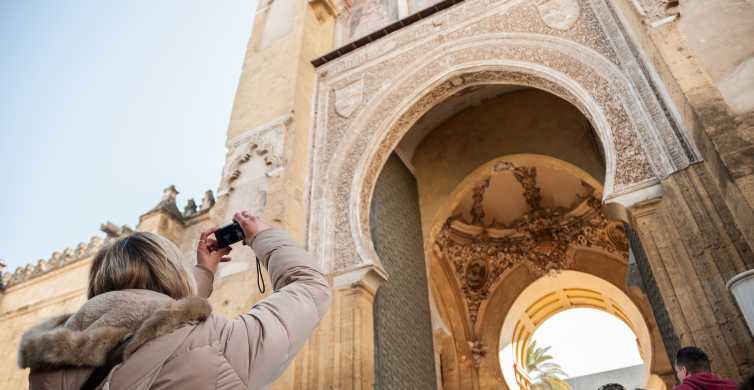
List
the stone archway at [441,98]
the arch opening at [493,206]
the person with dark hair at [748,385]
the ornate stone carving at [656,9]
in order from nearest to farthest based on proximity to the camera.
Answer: the person with dark hair at [748,385], the ornate stone carving at [656,9], the stone archway at [441,98], the arch opening at [493,206]

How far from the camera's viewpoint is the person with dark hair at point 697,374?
6.69 feet

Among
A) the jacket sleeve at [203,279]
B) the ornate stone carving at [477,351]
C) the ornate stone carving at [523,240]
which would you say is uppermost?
the ornate stone carving at [523,240]

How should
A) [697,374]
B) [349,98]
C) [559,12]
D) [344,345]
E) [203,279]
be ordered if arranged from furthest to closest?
[349,98] → [559,12] → [344,345] → [697,374] → [203,279]

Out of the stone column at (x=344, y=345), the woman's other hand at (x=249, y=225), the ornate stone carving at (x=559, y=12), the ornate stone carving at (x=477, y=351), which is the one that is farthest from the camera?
the ornate stone carving at (x=477, y=351)

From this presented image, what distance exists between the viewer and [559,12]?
475 cm

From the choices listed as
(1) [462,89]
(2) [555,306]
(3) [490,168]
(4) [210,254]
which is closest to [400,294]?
(1) [462,89]

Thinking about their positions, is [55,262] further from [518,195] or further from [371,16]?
[518,195]

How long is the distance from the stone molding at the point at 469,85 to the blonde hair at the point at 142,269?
10.3 feet

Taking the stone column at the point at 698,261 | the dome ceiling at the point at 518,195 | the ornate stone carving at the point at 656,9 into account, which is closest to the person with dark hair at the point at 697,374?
the stone column at the point at 698,261

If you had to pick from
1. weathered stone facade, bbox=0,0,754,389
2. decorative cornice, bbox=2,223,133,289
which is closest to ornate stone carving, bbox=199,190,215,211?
weathered stone facade, bbox=0,0,754,389

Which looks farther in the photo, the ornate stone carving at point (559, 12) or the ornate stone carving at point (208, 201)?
the ornate stone carving at point (208, 201)

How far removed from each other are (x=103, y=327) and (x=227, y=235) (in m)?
0.59

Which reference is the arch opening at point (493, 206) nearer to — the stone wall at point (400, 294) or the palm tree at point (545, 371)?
the stone wall at point (400, 294)

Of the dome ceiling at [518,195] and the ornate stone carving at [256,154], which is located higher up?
the dome ceiling at [518,195]
